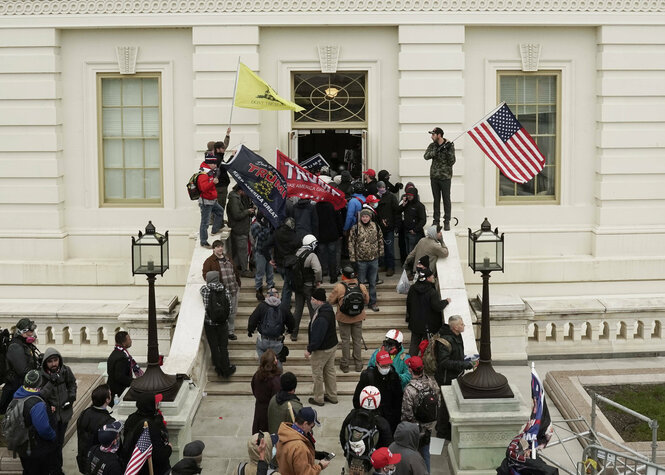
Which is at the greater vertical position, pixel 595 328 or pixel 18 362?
pixel 18 362

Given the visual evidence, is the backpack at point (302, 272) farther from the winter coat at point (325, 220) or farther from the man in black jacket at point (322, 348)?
the winter coat at point (325, 220)

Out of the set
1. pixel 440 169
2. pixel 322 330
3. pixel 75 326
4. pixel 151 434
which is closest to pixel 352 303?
pixel 322 330

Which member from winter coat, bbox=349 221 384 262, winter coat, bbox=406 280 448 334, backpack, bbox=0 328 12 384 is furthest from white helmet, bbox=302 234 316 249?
backpack, bbox=0 328 12 384

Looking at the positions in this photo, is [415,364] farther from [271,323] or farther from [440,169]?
[440,169]

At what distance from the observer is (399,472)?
12969 millimetres

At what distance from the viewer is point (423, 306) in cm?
1823

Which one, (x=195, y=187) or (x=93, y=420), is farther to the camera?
(x=195, y=187)

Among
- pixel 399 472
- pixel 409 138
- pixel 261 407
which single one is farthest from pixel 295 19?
pixel 399 472

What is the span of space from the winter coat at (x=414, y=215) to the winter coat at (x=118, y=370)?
6707mm

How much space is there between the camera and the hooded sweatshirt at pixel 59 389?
15008 millimetres

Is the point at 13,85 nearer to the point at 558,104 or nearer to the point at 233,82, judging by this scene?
the point at 233,82

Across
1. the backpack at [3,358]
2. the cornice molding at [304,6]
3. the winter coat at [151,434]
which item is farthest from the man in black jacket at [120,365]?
the cornice molding at [304,6]

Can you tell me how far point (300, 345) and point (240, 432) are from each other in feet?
8.92

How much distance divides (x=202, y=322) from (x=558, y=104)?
8.85 m
